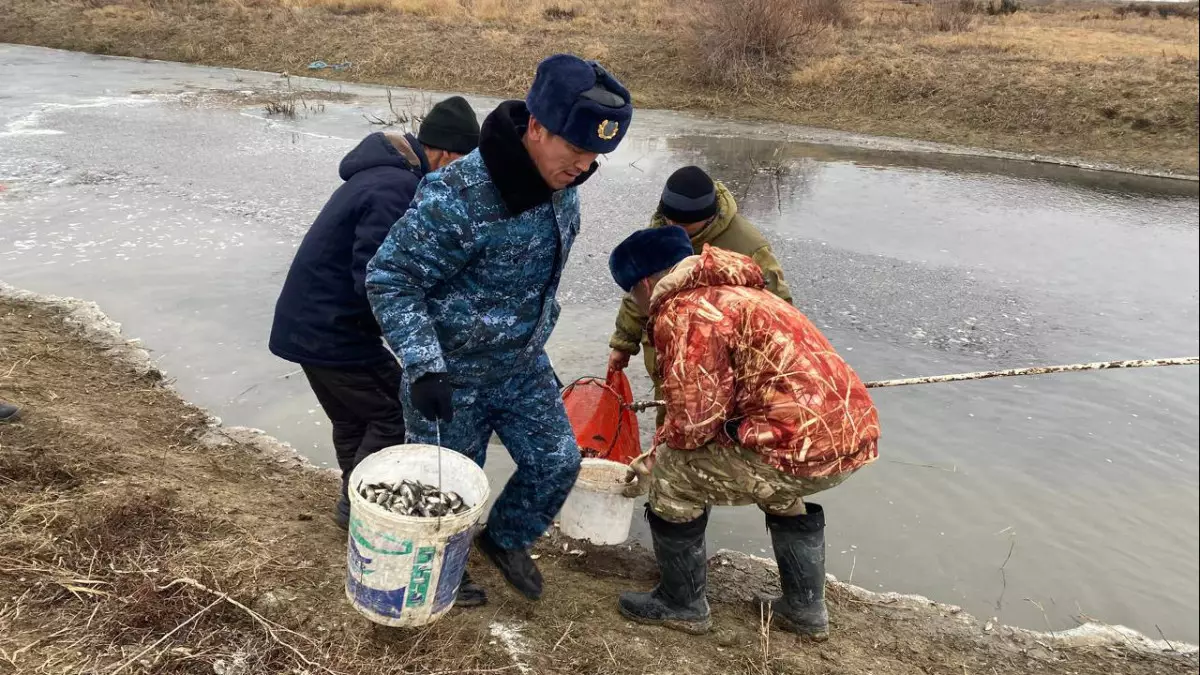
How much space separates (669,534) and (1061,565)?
2.22m

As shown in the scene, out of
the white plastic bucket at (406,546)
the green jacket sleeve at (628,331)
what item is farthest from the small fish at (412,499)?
the green jacket sleeve at (628,331)

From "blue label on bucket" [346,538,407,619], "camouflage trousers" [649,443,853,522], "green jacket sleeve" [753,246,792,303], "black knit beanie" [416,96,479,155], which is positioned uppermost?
"black knit beanie" [416,96,479,155]

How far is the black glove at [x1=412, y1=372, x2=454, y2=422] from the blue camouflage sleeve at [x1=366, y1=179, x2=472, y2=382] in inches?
0.9

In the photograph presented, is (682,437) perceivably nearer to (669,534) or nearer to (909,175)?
(669,534)

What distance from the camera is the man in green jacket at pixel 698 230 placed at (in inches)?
146

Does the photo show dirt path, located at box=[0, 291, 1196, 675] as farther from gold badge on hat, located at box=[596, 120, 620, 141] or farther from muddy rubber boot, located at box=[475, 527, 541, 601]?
gold badge on hat, located at box=[596, 120, 620, 141]

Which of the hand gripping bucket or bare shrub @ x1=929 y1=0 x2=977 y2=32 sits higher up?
bare shrub @ x1=929 y1=0 x2=977 y2=32

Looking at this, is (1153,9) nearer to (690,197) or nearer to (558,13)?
(558,13)

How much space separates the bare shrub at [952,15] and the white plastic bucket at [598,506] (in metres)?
23.0

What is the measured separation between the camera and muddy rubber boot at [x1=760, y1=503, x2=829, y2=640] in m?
3.02

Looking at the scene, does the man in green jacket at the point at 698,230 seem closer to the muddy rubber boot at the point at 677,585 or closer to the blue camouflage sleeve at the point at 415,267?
the muddy rubber boot at the point at 677,585

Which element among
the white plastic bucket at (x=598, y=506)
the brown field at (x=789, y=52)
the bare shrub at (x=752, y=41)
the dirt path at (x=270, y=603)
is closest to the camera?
the dirt path at (x=270, y=603)

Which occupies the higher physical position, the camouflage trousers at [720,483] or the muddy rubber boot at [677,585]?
the camouflage trousers at [720,483]

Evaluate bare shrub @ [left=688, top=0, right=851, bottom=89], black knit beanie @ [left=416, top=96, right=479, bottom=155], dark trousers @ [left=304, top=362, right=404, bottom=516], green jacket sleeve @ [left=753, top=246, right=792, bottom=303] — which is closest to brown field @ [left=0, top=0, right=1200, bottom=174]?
bare shrub @ [left=688, top=0, right=851, bottom=89]
